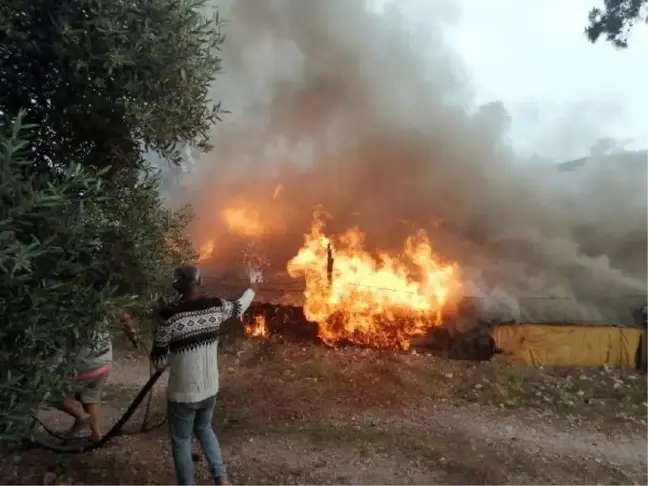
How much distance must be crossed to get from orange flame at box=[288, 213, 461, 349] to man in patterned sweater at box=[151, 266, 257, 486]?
7.83 metres

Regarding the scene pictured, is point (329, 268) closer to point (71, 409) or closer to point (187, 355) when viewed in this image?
point (71, 409)

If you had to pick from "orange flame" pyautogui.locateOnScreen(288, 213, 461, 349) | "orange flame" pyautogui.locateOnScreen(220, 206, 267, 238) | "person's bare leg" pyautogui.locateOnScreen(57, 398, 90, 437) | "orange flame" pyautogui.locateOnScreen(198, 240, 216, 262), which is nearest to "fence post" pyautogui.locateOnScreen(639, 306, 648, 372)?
"orange flame" pyautogui.locateOnScreen(288, 213, 461, 349)

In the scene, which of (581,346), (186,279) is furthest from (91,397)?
(581,346)

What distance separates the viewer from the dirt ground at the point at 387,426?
598cm

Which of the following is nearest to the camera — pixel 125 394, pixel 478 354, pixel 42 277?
pixel 42 277

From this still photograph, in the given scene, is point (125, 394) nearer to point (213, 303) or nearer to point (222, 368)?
point (222, 368)

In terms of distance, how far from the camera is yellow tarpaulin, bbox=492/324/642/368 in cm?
1172

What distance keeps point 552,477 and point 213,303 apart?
14.3ft

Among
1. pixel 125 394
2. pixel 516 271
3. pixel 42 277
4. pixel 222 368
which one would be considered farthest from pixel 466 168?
pixel 42 277

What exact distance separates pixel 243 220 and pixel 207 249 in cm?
231

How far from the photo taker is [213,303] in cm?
477

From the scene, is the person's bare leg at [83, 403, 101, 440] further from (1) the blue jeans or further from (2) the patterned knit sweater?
(2) the patterned knit sweater

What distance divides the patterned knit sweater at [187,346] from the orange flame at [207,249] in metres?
12.5

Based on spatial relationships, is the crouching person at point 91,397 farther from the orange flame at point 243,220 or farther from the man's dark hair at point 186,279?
the orange flame at point 243,220
